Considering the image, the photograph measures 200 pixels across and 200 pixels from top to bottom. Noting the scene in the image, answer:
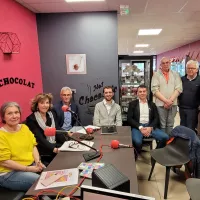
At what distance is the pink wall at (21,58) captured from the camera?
8.46 ft

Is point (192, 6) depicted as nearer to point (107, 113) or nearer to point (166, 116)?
point (166, 116)

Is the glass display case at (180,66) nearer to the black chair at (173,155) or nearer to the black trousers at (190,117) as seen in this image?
the black trousers at (190,117)

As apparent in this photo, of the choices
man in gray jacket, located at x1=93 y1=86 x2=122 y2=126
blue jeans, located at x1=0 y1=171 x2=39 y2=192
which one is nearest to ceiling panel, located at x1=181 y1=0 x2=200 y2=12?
man in gray jacket, located at x1=93 y1=86 x2=122 y2=126

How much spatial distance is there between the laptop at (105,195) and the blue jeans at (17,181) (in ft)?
3.37

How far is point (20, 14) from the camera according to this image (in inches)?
117

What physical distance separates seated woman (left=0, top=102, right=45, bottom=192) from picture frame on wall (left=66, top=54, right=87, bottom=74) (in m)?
1.83

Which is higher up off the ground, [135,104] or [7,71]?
[7,71]

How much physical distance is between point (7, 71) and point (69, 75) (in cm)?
125

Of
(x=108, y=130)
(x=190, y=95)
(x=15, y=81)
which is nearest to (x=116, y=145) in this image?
(x=108, y=130)

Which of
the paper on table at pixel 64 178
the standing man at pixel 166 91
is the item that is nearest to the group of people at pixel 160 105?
the standing man at pixel 166 91

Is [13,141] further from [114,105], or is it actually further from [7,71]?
[114,105]

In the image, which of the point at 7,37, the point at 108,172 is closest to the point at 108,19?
the point at 7,37

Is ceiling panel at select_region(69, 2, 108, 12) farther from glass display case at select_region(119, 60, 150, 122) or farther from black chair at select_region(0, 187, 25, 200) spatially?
black chair at select_region(0, 187, 25, 200)

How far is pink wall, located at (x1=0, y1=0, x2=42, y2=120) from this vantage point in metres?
2.58
